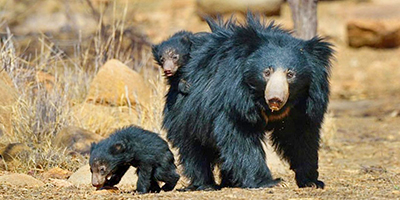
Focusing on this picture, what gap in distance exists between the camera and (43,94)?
7703 millimetres

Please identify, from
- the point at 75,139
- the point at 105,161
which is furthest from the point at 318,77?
the point at 75,139

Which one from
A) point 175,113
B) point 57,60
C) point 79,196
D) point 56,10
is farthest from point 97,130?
point 56,10

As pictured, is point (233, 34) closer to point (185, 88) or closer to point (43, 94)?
point (185, 88)

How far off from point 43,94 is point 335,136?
11.7 ft

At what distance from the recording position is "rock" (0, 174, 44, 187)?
5.89 m

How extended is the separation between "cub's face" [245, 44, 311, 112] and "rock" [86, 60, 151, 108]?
306cm

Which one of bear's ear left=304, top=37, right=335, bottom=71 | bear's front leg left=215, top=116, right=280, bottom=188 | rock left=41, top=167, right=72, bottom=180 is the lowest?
rock left=41, top=167, right=72, bottom=180

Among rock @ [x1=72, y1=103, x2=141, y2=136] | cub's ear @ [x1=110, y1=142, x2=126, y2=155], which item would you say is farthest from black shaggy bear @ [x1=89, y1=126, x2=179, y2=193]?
rock @ [x1=72, y1=103, x2=141, y2=136]

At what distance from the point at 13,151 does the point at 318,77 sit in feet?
9.42

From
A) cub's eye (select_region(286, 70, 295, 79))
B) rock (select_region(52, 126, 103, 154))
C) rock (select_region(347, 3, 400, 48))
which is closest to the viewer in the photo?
cub's eye (select_region(286, 70, 295, 79))

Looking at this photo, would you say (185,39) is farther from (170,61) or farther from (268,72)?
(268,72)

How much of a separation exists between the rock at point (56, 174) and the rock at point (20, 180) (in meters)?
0.47

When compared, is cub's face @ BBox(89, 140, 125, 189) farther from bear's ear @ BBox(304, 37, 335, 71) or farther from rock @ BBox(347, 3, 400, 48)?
rock @ BBox(347, 3, 400, 48)

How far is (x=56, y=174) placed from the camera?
661cm
